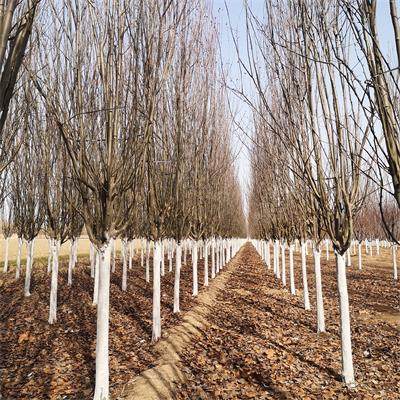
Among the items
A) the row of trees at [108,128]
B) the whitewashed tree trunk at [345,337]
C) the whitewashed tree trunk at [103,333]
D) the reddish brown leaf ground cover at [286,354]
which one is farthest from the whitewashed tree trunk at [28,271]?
the whitewashed tree trunk at [345,337]

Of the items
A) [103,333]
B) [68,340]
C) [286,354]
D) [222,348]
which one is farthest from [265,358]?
[68,340]

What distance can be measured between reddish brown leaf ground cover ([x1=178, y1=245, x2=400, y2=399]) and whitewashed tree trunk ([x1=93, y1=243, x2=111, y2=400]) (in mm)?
1052

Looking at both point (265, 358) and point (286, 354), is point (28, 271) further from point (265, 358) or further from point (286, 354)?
point (286, 354)

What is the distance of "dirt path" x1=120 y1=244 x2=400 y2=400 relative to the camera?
15.1 ft

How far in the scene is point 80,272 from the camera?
17.1m

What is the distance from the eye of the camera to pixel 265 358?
5859 mm

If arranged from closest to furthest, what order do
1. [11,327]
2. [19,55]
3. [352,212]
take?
1. [19,55]
2. [352,212]
3. [11,327]

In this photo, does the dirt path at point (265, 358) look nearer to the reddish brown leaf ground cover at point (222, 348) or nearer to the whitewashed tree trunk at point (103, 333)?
the reddish brown leaf ground cover at point (222, 348)

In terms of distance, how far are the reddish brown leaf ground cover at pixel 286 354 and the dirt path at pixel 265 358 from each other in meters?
0.01

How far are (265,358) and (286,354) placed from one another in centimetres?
45

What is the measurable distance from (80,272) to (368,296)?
1313 centimetres

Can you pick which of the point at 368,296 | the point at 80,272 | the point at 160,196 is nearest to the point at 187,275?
the point at 80,272

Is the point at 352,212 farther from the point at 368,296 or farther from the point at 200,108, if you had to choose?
the point at 368,296

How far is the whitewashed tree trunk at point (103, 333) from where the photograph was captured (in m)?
4.13
